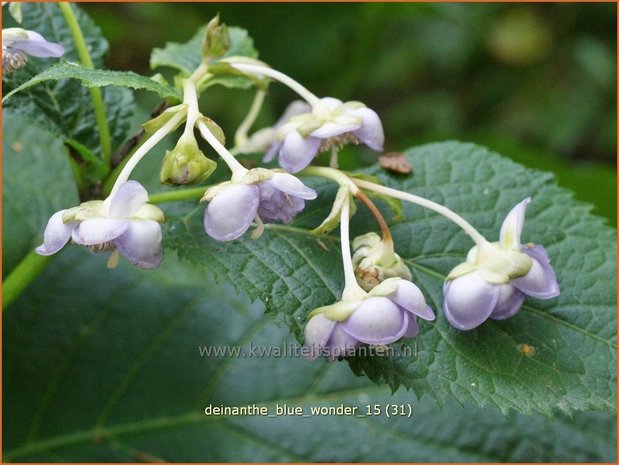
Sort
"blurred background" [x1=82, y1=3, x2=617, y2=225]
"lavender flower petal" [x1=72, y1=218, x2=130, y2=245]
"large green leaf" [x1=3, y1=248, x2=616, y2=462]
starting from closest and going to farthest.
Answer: "lavender flower petal" [x1=72, y1=218, x2=130, y2=245] < "large green leaf" [x1=3, y1=248, x2=616, y2=462] < "blurred background" [x1=82, y1=3, x2=617, y2=225]

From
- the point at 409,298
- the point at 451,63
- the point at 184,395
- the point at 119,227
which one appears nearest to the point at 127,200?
the point at 119,227

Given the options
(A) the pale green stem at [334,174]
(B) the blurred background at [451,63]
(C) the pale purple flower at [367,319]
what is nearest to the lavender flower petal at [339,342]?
(C) the pale purple flower at [367,319]

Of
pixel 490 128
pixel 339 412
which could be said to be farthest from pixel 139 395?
pixel 490 128

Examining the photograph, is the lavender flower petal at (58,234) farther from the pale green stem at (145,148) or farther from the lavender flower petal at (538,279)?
the lavender flower petal at (538,279)

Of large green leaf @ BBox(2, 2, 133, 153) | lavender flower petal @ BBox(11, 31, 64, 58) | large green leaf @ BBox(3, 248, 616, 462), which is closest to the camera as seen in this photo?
lavender flower petal @ BBox(11, 31, 64, 58)

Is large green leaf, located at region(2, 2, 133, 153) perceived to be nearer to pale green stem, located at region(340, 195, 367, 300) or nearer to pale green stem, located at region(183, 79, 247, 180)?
pale green stem, located at region(183, 79, 247, 180)

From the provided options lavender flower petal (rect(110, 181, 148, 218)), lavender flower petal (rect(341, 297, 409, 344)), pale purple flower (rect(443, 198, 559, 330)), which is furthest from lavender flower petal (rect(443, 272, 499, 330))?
lavender flower petal (rect(110, 181, 148, 218))
